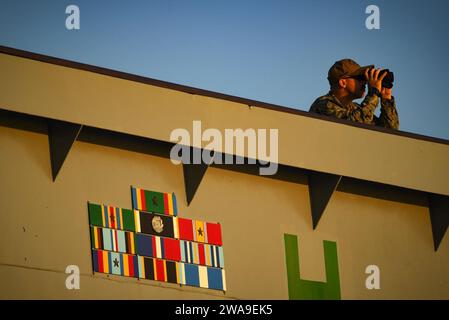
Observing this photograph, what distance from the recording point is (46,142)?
11469 mm

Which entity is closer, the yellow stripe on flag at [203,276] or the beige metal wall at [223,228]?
the beige metal wall at [223,228]

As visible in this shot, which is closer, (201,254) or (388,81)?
→ (201,254)

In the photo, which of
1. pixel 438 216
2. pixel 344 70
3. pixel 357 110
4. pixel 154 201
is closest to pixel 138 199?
pixel 154 201

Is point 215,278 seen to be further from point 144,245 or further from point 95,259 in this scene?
point 95,259

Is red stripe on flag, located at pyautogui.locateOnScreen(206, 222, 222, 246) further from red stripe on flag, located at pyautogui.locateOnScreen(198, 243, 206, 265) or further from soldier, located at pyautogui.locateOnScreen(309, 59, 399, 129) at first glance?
soldier, located at pyautogui.locateOnScreen(309, 59, 399, 129)

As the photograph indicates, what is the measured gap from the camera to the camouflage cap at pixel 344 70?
14.1 metres

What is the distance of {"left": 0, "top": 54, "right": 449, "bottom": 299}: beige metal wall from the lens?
36.3 feet

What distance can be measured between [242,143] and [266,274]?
5.38 ft

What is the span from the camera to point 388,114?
14.0 metres

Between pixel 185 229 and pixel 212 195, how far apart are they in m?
0.61

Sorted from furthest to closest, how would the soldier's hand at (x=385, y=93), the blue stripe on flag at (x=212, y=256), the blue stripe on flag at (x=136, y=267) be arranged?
the soldier's hand at (x=385, y=93) < the blue stripe on flag at (x=212, y=256) < the blue stripe on flag at (x=136, y=267)

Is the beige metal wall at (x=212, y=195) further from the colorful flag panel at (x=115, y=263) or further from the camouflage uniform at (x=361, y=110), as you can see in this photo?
the camouflage uniform at (x=361, y=110)

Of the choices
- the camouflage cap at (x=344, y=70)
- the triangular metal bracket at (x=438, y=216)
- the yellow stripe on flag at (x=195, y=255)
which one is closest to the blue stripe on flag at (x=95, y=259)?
the yellow stripe on flag at (x=195, y=255)

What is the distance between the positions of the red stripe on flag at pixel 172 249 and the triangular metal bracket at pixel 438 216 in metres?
3.97
